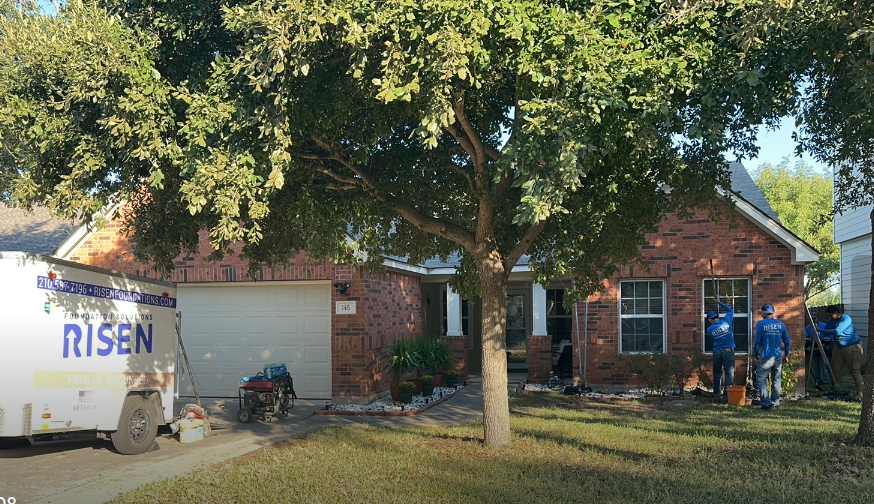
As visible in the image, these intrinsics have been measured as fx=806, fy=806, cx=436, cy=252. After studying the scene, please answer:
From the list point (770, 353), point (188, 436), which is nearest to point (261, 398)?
point (188, 436)

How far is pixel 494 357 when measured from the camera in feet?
32.6

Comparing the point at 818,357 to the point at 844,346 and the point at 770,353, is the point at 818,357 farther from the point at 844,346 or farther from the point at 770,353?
the point at 770,353

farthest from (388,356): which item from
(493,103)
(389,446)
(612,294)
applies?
(493,103)

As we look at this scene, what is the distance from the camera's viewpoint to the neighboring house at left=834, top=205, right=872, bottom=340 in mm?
21797

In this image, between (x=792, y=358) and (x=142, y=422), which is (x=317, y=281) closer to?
(x=142, y=422)

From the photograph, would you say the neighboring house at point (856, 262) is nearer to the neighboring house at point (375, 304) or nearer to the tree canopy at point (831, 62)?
the neighboring house at point (375, 304)

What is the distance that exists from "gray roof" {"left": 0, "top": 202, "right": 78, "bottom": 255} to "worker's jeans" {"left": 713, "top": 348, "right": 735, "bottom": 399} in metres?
14.8

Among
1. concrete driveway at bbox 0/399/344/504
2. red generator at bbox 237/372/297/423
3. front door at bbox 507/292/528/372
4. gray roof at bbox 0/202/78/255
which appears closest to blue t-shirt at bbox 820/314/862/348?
front door at bbox 507/292/528/372

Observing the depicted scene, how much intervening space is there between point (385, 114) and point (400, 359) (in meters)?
7.44

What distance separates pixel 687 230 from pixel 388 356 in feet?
21.9

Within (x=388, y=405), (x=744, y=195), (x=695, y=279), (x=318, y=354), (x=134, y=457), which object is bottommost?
(x=134, y=457)

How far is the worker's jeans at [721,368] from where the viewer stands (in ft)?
49.5

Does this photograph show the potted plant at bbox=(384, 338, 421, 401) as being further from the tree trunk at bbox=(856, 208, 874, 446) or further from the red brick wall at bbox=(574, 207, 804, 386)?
the tree trunk at bbox=(856, 208, 874, 446)

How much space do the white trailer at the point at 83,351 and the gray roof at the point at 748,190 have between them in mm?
11846
